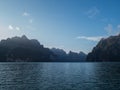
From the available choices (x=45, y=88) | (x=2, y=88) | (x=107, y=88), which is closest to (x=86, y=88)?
(x=107, y=88)

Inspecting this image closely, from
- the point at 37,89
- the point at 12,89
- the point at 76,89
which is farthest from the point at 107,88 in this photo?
the point at 12,89

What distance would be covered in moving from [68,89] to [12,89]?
1492 cm

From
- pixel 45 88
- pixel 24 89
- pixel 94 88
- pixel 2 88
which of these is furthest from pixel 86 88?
pixel 2 88

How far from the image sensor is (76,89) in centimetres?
5678

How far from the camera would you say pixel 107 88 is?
59.2m

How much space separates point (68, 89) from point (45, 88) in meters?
6.42

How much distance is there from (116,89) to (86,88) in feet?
26.2

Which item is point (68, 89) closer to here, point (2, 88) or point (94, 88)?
point (94, 88)

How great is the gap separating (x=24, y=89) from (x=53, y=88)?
7741 millimetres

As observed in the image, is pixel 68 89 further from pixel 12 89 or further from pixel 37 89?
pixel 12 89

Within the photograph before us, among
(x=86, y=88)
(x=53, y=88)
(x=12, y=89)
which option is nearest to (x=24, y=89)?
(x=12, y=89)

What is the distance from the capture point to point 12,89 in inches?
2260

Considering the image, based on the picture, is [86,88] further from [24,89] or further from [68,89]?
[24,89]

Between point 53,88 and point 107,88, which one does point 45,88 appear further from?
point 107,88
